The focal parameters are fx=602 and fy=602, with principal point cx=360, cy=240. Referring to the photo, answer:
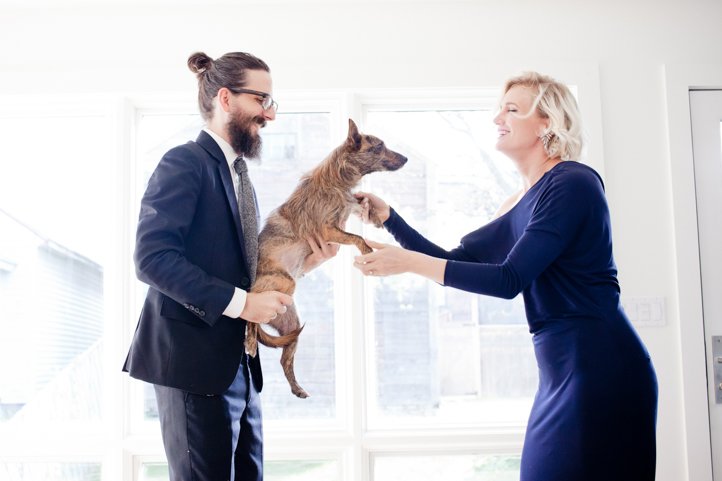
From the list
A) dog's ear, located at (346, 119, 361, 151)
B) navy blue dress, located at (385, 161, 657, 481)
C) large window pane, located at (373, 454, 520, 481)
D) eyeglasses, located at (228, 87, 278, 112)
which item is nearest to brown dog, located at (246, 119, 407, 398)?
dog's ear, located at (346, 119, 361, 151)

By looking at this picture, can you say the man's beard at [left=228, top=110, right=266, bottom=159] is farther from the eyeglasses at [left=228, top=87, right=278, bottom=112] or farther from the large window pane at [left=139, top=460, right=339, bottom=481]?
the large window pane at [left=139, top=460, right=339, bottom=481]

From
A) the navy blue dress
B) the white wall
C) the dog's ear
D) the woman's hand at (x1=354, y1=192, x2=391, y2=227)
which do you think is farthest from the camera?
the white wall

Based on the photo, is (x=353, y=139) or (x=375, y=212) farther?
(x=375, y=212)

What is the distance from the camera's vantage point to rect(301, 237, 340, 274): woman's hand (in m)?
1.79

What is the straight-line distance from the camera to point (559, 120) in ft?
5.51

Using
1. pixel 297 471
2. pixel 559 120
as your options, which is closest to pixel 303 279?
pixel 297 471

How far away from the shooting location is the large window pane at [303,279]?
285 centimetres

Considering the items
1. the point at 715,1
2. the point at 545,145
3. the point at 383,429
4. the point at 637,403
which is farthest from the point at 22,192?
the point at 715,1

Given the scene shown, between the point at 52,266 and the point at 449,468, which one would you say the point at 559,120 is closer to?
the point at 449,468

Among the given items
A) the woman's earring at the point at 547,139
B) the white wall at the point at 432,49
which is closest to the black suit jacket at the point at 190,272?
the woman's earring at the point at 547,139

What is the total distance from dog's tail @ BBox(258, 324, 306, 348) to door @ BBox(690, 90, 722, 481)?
205cm

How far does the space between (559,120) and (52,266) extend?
2.44 meters

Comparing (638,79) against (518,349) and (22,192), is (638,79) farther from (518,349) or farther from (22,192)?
(22,192)

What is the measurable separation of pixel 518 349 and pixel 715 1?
6.18 ft
